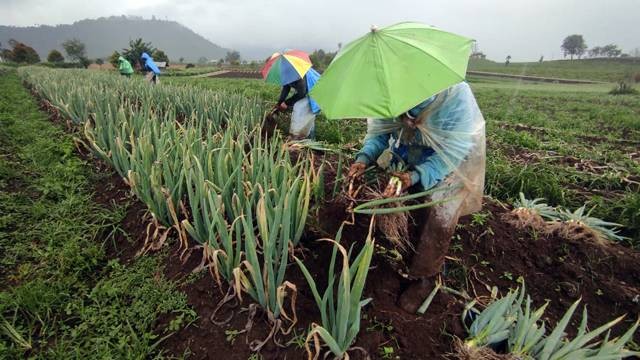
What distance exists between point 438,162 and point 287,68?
2.98m

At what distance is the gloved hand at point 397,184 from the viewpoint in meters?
1.60

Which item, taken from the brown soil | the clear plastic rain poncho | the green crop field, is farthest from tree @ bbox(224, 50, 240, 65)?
the clear plastic rain poncho

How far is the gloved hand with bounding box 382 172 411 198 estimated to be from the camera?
63.0 inches

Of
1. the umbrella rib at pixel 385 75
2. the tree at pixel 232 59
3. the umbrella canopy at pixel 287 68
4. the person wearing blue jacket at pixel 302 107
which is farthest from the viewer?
the tree at pixel 232 59

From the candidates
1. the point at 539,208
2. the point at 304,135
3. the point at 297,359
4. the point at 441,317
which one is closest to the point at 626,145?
the point at 539,208

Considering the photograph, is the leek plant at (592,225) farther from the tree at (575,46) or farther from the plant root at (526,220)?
the tree at (575,46)

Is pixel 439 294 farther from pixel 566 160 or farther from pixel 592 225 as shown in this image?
pixel 566 160

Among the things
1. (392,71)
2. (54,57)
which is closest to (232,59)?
(54,57)

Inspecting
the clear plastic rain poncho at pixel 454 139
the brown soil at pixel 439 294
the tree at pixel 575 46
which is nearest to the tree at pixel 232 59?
the brown soil at pixel 439 294

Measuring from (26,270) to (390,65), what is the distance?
92.9 inches

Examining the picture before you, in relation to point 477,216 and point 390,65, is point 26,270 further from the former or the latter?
point 477,216

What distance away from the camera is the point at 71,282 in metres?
1.92

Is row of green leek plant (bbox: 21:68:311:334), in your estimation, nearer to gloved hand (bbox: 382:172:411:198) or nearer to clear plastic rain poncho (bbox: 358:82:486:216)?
gloved hand (bbox: 382:172:411:198)

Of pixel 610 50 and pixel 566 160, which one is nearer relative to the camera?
pixel 566 160
